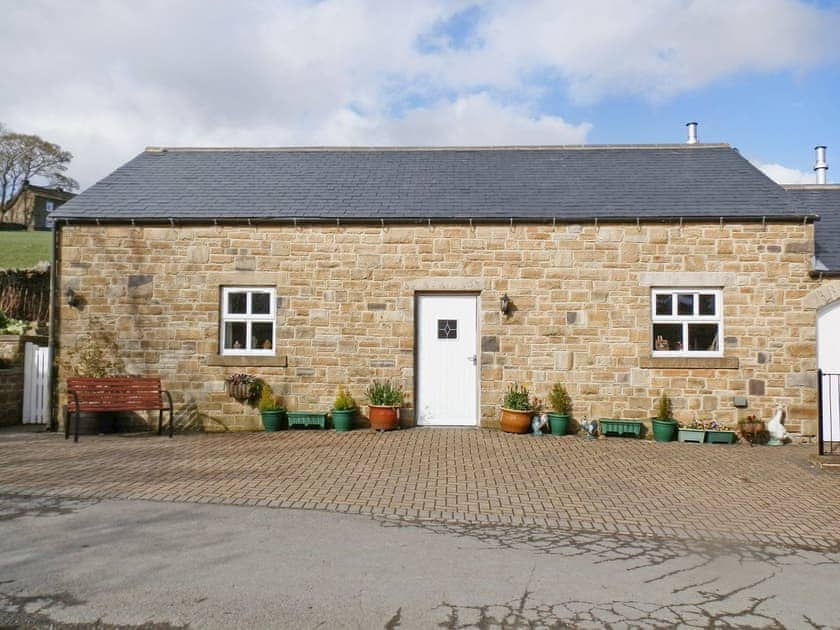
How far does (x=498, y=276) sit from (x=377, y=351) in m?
2.58

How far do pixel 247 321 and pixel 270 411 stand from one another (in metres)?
1.75

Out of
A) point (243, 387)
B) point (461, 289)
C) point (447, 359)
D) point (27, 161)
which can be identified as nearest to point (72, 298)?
point (243, 387)

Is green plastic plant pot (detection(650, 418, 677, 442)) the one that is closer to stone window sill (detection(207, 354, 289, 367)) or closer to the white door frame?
→ the white door frame

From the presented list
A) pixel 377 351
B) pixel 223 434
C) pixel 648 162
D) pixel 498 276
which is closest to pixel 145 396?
pixel 223 434

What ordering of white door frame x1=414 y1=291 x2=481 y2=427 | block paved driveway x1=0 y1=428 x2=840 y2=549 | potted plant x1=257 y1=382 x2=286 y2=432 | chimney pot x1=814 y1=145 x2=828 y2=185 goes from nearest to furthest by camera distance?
block paved driveway x1=0 y1=428 x2=840 y2=549 → potted plant x1=257 y1=382 x2=286 y2=432 → white door frame x1=414 y1=291 x2=481 y2=427 → chimney pot x1=814 y1=145 x2=828 y2=185

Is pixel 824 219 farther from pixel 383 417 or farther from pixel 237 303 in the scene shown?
pixel 237 303

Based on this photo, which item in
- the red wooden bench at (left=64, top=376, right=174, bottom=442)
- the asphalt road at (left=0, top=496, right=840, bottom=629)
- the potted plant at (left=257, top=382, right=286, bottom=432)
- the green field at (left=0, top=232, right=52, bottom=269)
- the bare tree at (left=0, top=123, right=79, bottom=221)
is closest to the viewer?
the asphalt road at (left=0, top=496, right=840, bottom=629)

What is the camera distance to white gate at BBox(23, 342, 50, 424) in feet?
39.2

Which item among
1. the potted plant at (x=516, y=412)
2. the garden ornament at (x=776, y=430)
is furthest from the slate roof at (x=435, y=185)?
the garden ornament at (x=776, y=430)

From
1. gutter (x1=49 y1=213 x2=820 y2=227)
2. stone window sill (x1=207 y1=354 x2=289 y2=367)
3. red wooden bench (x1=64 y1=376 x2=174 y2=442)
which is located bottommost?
red wooden bench (x1=64 y1=376 x2=174 y2=442)

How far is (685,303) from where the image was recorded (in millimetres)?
11305

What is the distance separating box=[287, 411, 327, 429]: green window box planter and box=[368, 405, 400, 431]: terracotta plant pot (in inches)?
36.5

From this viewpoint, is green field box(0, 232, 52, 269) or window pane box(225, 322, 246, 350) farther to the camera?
green field box(0, 232, 52, 269)

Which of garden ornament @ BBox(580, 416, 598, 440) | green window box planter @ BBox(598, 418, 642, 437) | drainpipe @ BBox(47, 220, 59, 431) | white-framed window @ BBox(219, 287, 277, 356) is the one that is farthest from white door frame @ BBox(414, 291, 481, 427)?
drainpipe @ BBox(47, 220, 59, 431)
